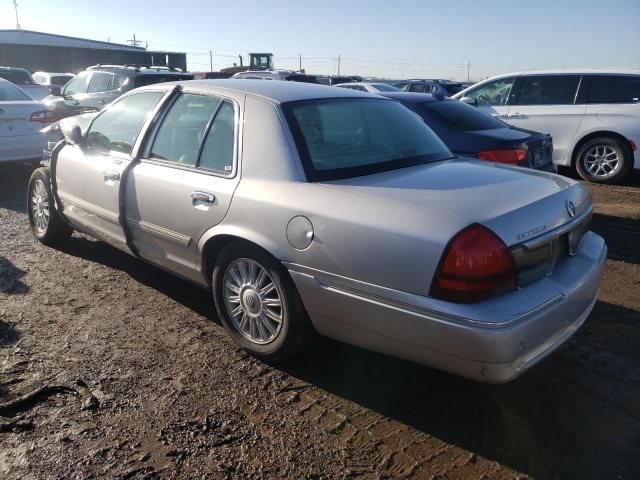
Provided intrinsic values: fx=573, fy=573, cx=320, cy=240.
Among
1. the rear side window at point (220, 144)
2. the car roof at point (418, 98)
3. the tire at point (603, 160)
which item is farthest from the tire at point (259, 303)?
the tire at point (603, 160)

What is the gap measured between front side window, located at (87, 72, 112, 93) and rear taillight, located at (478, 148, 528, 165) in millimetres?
8357

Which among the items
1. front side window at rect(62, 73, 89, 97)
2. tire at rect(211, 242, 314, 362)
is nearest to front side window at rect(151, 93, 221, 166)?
tire at rect(211, 242, 314, 362)

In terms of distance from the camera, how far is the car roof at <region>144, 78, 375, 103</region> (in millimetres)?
3541

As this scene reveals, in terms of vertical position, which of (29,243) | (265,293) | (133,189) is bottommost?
(29,243)

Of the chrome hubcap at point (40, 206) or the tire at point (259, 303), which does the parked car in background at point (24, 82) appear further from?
→ the tire at point (259, 303)

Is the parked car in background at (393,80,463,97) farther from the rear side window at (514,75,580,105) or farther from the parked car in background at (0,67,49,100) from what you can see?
the parked car in background at (0,67,49,100)

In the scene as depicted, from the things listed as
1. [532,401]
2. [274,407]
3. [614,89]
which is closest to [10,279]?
[274,407]

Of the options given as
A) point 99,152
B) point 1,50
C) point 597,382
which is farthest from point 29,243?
point 1,50

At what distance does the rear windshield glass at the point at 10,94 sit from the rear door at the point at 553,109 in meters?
7.67

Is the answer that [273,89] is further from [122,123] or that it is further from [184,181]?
[122,123]

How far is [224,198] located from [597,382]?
2322mm

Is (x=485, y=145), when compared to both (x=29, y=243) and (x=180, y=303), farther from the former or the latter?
(x=29, y=243)

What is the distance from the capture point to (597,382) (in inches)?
124

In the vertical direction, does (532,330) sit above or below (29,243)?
above
